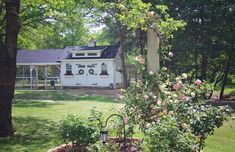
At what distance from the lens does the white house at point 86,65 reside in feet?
119

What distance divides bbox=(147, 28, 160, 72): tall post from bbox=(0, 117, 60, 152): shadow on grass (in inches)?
128

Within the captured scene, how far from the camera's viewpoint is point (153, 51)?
733cm

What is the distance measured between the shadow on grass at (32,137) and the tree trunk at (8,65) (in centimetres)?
61

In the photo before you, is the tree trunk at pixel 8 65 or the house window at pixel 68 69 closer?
the tree trunk at pixel 8 65

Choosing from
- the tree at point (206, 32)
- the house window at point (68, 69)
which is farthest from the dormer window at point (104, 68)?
the tree at point (206, 32)

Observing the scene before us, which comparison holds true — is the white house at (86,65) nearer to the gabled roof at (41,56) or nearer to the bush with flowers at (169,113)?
the gabled roof at (41,56)

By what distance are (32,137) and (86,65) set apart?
27.7 metres

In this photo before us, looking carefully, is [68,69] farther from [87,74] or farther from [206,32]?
[206,32]

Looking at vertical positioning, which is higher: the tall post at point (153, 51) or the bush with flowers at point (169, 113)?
the tall post at point (153, 51)

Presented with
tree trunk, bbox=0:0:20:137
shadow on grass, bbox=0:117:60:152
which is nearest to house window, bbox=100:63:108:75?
shadow on grass, bbox=0:117:60:152

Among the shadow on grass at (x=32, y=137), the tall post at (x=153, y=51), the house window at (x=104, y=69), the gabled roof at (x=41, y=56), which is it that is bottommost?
the shadow on grass at (x=32, y=137)

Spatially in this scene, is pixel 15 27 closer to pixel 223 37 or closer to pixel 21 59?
pixel 223 37

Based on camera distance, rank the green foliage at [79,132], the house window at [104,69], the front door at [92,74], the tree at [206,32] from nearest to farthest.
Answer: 1. the green foliage at [79,132]
2. the tree at [206,32]
3. the house window at [104,69]
4. the front door at [92,74]

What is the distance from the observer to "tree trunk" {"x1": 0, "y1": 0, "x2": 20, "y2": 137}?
929 cm
